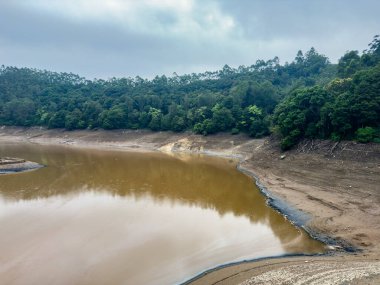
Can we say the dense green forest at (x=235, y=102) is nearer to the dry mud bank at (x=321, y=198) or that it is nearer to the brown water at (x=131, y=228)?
the dry mud bank at (x=321, y=198)

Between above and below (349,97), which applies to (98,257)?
below

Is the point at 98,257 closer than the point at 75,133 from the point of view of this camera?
Yes

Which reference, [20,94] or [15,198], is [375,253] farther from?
[20,94]

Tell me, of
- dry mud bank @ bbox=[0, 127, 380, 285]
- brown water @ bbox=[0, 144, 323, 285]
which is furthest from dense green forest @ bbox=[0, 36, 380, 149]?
brown water @ bbox=[0, 144, 323, 285]

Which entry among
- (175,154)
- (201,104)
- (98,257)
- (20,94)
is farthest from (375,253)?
(20,94)

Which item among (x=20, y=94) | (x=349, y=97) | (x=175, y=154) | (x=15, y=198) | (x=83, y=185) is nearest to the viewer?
(x=15, y=198)

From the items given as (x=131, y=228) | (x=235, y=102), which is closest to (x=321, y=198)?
(x=131, y=228)

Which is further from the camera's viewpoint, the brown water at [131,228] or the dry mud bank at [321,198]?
the brown water at [131,228]

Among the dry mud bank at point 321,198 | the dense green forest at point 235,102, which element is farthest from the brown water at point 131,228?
the dense green forest at point 235,102
